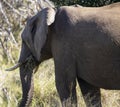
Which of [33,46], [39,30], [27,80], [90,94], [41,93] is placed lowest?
[41,93]

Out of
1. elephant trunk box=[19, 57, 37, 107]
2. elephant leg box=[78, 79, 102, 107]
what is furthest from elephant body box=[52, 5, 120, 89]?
elephant trunk box=[19, 57, 37, 107]

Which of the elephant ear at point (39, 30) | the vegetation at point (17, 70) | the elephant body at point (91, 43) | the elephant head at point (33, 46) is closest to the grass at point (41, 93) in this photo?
the vegetation at point (17, 70)

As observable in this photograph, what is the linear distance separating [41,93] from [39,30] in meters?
1.41

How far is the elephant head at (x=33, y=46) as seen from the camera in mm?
6152

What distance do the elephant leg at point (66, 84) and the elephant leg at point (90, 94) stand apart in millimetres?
339

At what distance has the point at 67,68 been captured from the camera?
19.6 feet

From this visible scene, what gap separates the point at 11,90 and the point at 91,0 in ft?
10.3

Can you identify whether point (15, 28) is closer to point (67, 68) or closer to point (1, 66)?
point (1, 66)

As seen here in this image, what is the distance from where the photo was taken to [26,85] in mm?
6621

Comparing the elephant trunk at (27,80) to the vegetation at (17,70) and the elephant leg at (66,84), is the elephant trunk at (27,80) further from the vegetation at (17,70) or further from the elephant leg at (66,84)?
the elephant leg at (66,84)

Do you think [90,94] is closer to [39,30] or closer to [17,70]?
[39,30]

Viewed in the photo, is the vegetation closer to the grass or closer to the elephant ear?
the grass

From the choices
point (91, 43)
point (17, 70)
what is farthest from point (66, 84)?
point (17, 70)

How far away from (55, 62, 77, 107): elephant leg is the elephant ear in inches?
17.8
